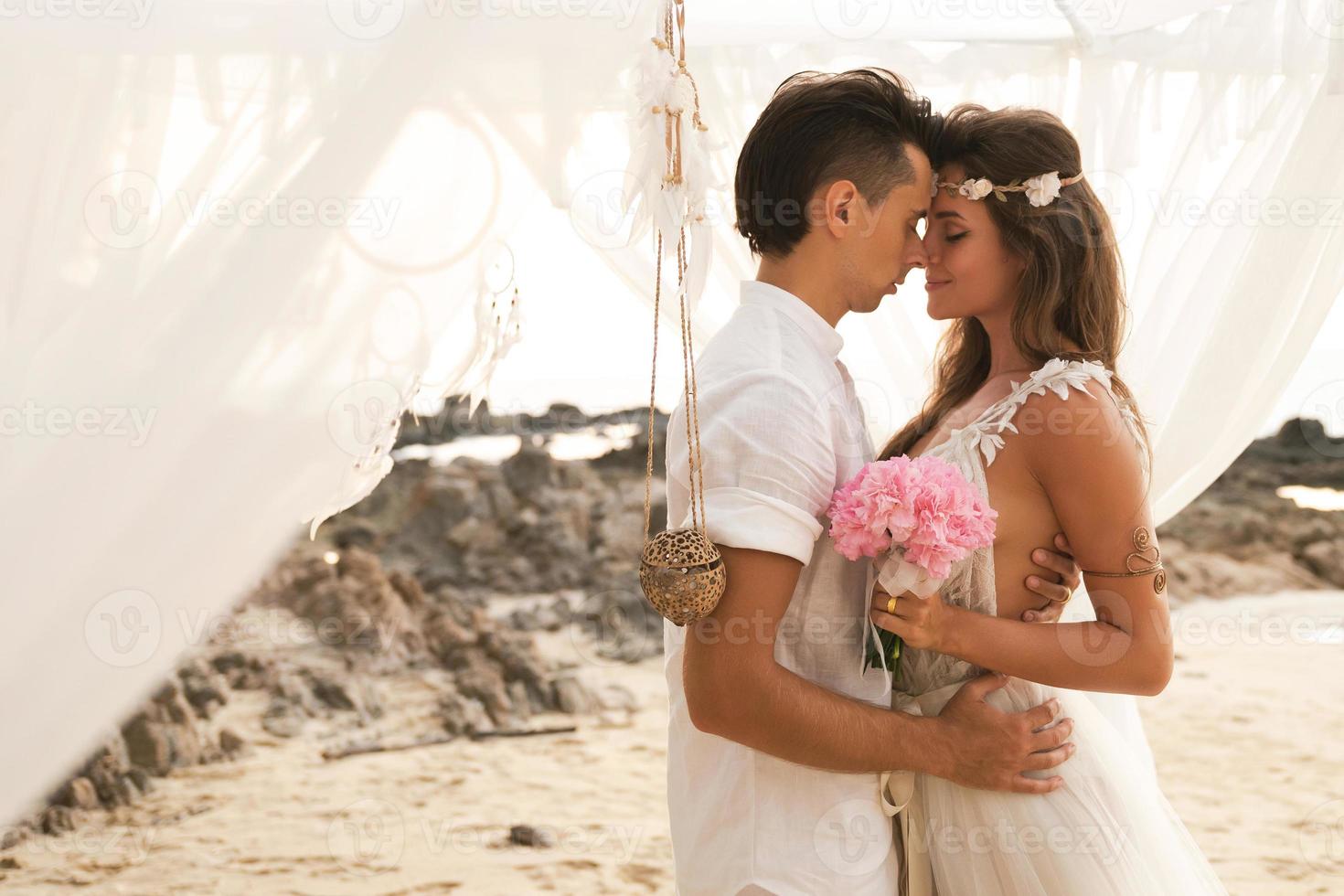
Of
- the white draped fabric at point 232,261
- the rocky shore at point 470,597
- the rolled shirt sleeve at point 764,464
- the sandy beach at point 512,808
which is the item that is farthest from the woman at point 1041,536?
the rocky shore at point 470,597

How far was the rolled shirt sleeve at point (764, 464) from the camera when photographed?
1.42 meters

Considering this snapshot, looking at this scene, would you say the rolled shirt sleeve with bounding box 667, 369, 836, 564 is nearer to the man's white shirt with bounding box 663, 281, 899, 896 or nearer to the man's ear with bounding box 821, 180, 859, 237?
the man's white shirt with bounding box 663, 281, 899, 896

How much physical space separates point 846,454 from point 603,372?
28.8 ft

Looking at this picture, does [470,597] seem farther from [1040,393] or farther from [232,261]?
[1040,393]

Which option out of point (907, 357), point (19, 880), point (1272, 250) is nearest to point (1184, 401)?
point (1272, 250)

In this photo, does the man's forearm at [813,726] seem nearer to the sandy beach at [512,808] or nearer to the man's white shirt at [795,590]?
the man's white shirt at [795,590]

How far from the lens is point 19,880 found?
13.6ft

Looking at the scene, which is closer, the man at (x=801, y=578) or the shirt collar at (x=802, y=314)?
the man at (x=801, y=578)

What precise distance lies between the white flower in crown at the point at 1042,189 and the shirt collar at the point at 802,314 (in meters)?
0.42

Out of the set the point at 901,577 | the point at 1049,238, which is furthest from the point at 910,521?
the point at 1049,238

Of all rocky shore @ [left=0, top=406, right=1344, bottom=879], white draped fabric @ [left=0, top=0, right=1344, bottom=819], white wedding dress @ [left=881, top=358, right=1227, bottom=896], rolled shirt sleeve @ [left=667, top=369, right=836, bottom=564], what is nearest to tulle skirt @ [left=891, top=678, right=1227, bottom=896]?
white wedding dress @ [left=881, top=358, right=1227, bottom=896]

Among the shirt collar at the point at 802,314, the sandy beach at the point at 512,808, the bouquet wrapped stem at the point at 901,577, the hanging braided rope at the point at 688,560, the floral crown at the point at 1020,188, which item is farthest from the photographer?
the sandy beach at the point at 512,808

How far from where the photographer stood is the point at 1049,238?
5.89ft

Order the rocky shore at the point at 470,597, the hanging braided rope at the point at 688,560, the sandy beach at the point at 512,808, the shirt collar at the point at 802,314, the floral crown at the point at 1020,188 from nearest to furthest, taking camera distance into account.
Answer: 1. the hanging braided rope at the point at 688,560
2. the shirt collar at the point at 802,314
3. the floral crown at the point at 1020,188
4. the sandy beach at the point at 512,808
5. the rocky shore at the point at 470,597
